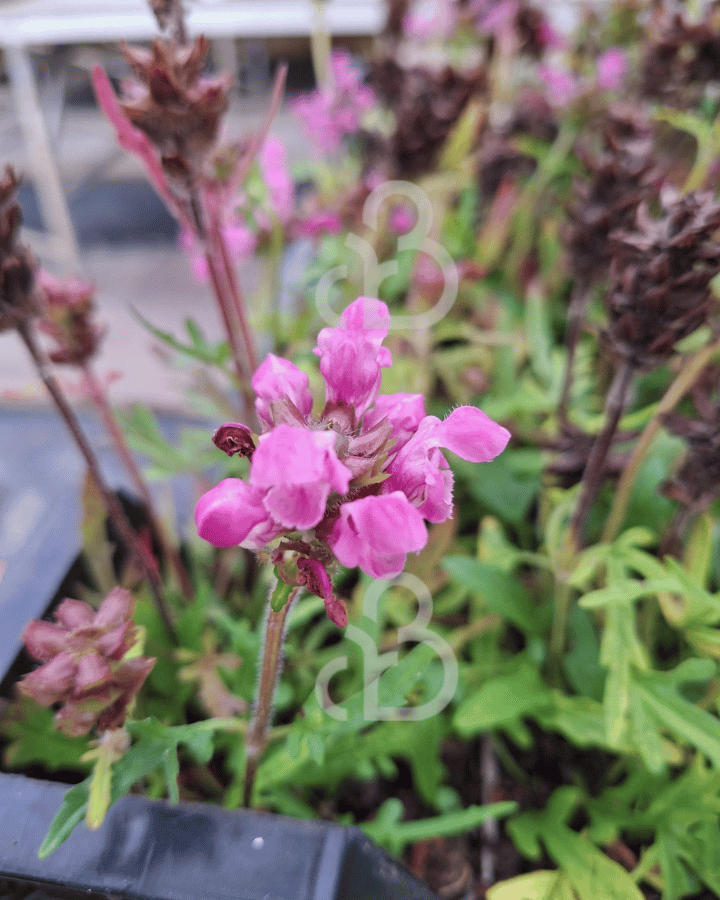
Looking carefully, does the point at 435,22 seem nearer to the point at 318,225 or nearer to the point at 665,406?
the point at 318,225

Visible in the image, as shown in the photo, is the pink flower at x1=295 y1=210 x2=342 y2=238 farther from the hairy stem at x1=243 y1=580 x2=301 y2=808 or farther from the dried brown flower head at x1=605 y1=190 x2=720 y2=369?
the hairy stem at x1=243 y1=580 x2=301 y2=808

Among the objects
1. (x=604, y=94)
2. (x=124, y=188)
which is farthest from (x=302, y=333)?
(x=124, y=188)

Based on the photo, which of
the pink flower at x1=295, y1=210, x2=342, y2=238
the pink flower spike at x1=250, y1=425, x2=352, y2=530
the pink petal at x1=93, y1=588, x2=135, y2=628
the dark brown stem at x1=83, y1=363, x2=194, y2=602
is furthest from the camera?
the pink flower at x1=295, y1=210, x2=342, y2=238

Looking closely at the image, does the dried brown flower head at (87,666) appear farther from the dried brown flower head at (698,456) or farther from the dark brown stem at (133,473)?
the dried brown flower head at (698,456)

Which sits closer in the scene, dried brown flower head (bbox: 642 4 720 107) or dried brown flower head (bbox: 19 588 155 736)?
dried brown flower head (bbox: 19 588 155 736)

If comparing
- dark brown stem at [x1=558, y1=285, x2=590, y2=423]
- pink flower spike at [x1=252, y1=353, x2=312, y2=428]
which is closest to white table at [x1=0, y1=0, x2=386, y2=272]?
dark brown stem at [x1=558, y1=285, x2=590, y2=423]
